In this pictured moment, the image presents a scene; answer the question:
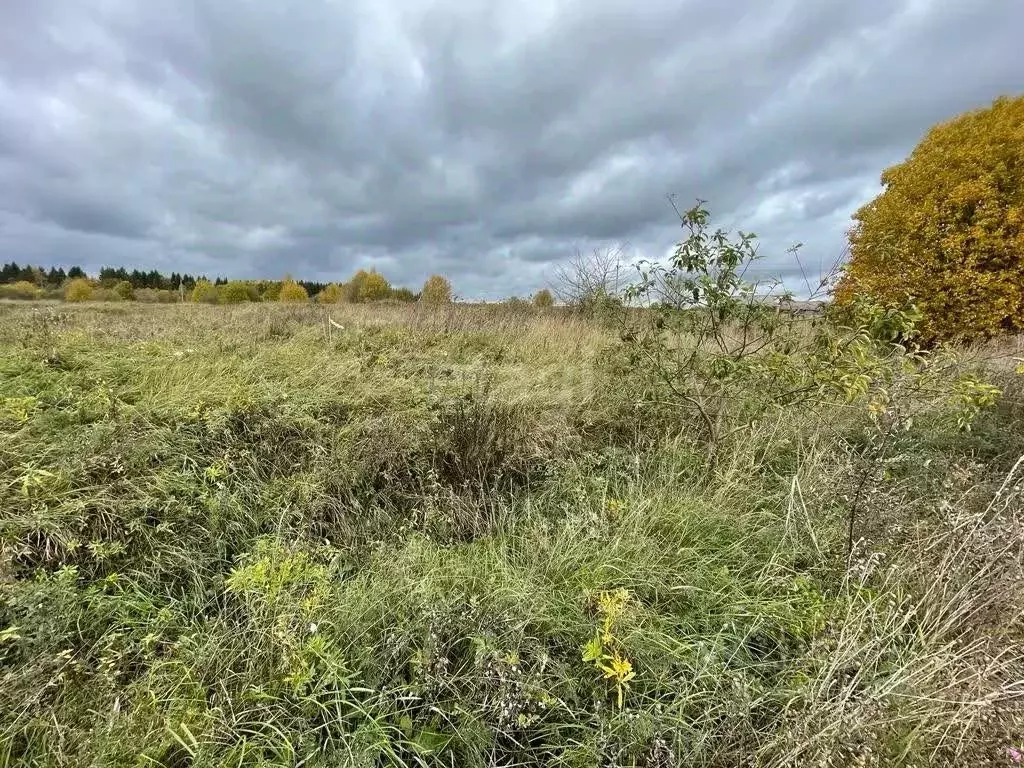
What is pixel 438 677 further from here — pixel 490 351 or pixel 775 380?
pixel 490 351

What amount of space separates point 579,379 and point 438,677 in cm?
388

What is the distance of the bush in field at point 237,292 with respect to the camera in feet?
111

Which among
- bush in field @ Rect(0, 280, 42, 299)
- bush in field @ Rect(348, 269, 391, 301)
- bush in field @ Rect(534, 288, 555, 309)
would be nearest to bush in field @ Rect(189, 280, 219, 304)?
bush in field @ Rect(0, 280, 42, 299)

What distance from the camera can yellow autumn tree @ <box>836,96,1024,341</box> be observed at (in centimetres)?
638

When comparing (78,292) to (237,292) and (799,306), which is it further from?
(799,306)

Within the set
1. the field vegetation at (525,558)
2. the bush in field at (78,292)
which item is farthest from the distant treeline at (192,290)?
the field vegetation at (525,558)

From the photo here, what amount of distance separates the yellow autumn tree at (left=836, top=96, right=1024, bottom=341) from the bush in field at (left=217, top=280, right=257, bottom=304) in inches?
1483

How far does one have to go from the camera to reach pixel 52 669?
62.1 inches

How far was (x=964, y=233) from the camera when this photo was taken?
21.3 feet

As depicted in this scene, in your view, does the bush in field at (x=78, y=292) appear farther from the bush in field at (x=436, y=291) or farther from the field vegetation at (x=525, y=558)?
the field vegetation at (x=525, y=558)

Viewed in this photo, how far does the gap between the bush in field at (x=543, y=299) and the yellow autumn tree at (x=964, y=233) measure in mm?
6717

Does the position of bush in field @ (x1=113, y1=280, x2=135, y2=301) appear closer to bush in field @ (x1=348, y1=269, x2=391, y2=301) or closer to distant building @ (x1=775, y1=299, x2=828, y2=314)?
bush in field @ (x1=348, y1=269, x2=391, y2=301)

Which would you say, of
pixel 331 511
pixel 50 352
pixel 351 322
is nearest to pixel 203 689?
pixel 331 511

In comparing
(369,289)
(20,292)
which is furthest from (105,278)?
(369,289)
